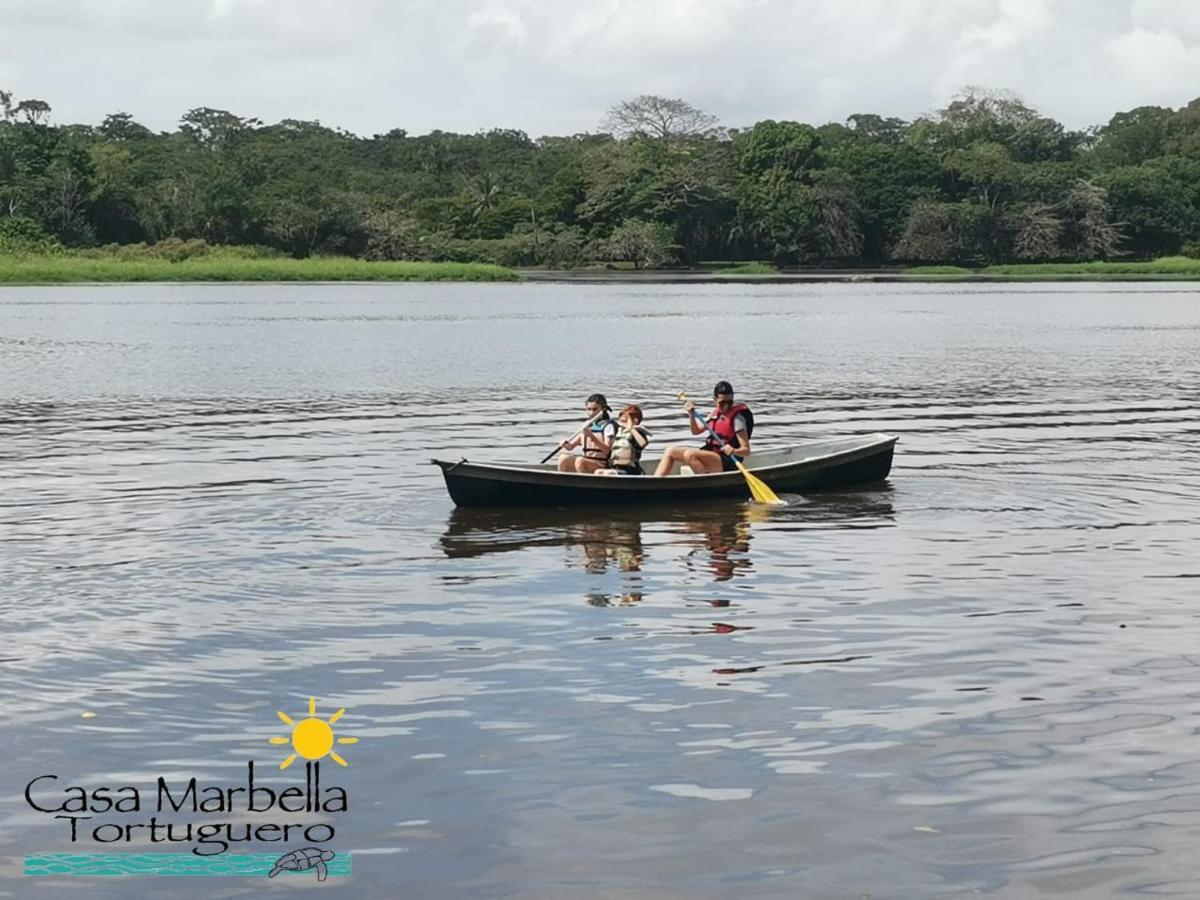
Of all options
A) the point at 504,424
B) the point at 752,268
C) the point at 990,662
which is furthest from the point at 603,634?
the point at 752,268

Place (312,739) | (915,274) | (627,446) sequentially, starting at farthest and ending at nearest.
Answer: (915,274), (627,446), (312,739)

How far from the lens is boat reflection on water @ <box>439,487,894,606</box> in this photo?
1590 centimetres

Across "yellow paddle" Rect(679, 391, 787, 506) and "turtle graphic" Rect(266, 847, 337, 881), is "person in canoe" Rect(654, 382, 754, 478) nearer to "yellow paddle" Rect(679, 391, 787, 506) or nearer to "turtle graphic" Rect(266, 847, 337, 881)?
"yellow paddle" Rect(679, 391, 787, 506)

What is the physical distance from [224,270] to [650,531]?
91.9 m

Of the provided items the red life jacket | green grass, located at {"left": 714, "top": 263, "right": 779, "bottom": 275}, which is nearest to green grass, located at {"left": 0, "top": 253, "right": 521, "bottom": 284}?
green grass, located at {"left": 714, "top": 263, "right": 779, "bottom": 275}

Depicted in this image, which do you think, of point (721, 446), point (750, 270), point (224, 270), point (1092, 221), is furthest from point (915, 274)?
point (721, 446)

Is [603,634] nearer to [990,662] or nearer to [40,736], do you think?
[990,662]

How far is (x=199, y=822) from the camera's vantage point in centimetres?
868

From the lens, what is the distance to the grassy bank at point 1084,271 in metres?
121

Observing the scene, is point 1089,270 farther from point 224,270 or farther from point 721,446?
point 721,446

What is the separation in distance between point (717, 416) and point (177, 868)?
13.3 metres

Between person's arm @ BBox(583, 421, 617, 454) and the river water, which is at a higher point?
person's arm @ BBox(583, 421, 617, 454)

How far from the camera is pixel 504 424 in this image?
98.4 feet

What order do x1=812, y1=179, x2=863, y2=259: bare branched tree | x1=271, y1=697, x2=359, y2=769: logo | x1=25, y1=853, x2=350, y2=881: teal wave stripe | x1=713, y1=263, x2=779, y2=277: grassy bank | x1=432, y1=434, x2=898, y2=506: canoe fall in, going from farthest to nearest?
x1=713, y1=263, x2=779, y2=277: grassy bank < x1=812, y1=179, x2=863, y2=259: bare branched tree < x1=432, y1=434, x2=898, y2=506: canoe < x1=271, y1=697, x2=359, y2=769: logo < x1=25, y1=853, x2=350, y2=881: teal wave stripe
